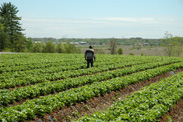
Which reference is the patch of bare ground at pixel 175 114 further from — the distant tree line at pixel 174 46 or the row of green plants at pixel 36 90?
the distant tree line at pixel 174 46

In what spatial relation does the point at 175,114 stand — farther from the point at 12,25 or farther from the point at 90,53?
the point at 12,25

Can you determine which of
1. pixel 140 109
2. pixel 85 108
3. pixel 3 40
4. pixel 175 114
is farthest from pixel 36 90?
pixel 3 40

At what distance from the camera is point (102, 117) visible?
6418 millimetres

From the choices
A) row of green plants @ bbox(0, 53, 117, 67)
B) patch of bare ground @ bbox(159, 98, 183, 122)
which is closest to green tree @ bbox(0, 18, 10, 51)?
row of green plants @ bbox(0, 53, 117, 67)

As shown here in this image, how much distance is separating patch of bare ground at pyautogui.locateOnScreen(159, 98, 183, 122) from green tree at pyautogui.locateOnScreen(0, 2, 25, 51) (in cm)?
6453

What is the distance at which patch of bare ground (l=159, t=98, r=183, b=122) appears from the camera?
7.54m

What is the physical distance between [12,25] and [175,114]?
68856mm

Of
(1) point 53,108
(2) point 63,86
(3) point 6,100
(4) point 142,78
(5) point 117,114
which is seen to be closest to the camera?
(5) point 117,114

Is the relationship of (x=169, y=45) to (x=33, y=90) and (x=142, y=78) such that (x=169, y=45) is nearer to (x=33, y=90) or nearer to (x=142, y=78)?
(x=142, y=78)

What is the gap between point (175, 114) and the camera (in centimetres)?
839

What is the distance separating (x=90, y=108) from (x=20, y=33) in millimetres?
66792

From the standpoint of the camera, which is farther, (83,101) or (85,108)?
(83,101)

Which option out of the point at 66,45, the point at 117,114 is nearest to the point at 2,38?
the point at 66,45

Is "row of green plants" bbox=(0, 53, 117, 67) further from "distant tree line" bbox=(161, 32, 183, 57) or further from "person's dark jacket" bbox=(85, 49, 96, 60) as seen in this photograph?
"distant tree line" bbox=(161, 32, 183, 57)
